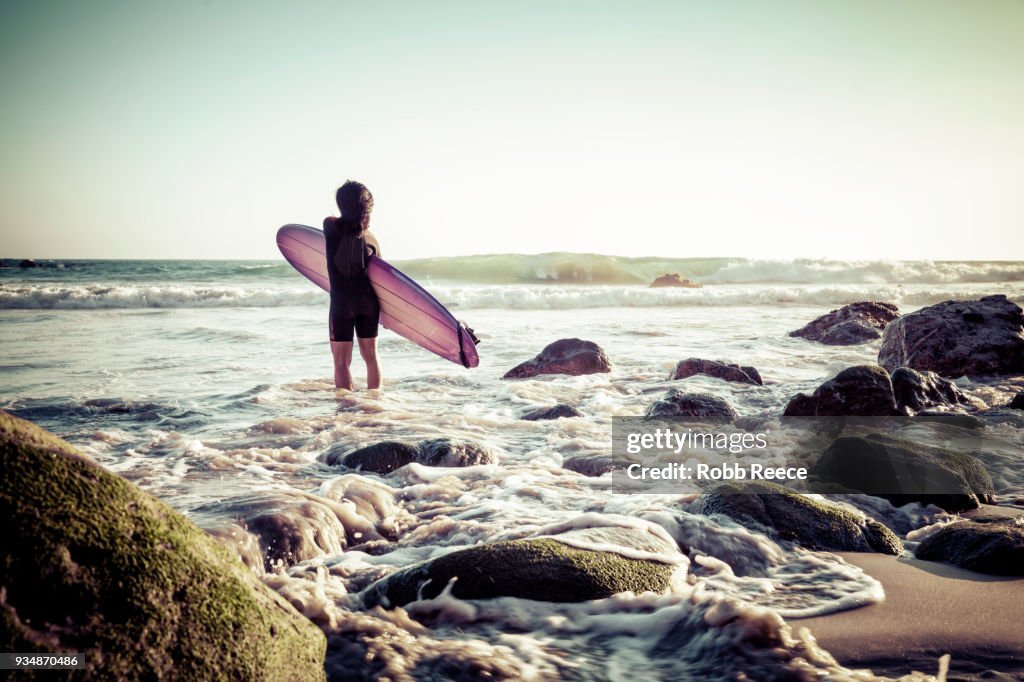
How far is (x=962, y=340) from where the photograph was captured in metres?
8.20

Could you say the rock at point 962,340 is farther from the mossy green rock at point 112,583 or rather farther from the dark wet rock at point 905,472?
the mossy green rock at point 112,583

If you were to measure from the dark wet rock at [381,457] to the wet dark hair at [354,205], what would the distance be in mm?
2975

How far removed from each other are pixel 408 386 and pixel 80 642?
6593mm

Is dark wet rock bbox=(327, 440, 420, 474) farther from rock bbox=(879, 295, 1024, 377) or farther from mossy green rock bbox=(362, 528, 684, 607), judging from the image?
rock bbox=(879, 295, 1024, 377)

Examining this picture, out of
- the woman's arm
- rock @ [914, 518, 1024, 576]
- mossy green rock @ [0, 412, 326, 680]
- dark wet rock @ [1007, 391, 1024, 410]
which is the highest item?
the woman's arm

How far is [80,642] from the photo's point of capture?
4.58ft

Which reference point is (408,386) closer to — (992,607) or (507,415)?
(507,415)

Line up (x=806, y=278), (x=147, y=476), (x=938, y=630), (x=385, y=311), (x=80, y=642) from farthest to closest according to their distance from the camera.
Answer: (x=806, y=278) < (x=385, y=311) < (x=147, y=476) < (x=938, y=630) < (x=80, y=642)

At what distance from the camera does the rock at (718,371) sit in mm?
7730

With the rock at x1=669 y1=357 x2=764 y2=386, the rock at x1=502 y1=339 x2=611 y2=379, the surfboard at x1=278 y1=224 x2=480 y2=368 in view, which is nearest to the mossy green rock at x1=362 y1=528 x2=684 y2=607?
the surfboard at x1=278 y1=224 x2=480 y2=368

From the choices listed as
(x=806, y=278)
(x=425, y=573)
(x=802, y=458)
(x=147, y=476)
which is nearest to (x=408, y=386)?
(x=147, y=476)

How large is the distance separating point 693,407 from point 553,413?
4.45 ft

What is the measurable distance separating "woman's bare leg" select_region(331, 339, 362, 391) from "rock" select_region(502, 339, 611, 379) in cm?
216

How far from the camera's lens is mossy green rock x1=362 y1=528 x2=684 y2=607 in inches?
101
